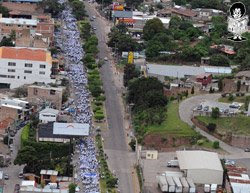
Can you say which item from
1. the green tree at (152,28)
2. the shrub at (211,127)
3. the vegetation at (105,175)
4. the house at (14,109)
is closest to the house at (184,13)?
the green tree at (152,28)

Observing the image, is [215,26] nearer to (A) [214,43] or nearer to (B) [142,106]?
(A) [214,43]

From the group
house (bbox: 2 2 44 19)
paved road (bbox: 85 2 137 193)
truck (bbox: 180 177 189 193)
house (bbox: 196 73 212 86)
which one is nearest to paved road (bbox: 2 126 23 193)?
paved road (bbox: 85 2 137 193)

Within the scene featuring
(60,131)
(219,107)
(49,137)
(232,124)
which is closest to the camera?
(49,137)

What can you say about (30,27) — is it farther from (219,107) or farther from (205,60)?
(219,107)

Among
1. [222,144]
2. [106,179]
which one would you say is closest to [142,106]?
[222,144]

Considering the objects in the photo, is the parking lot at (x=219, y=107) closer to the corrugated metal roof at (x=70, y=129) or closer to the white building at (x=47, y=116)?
the corrugated metal roof at (x=70, y=129)

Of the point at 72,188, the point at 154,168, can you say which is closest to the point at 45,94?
the point at 154,168
